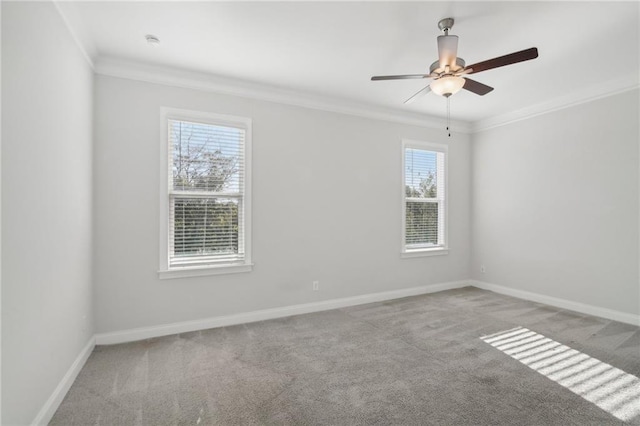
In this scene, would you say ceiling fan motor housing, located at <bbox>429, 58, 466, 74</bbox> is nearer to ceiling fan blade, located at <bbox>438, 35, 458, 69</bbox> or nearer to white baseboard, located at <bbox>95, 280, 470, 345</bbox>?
ceiling fan blade, located at <bbox>438, 35, 458, 69</bbox>

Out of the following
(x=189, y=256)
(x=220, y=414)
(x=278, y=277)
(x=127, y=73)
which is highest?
(x=127, y=73)

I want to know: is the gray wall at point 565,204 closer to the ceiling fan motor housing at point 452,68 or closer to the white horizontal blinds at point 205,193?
the ceiling fan motor housing at point 452,68

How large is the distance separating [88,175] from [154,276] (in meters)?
1.14

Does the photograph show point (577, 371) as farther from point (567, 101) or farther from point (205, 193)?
point (205, 193)

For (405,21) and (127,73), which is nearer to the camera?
(405,21)

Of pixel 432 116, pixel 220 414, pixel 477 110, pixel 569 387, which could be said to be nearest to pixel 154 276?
pixel 220 414

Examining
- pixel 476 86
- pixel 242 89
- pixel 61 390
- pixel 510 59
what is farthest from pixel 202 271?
pixel 510 59

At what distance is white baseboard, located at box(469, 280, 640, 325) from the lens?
3.56m

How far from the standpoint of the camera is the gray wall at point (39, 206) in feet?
5.12

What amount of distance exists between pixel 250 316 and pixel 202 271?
781mm

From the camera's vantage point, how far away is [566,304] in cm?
410

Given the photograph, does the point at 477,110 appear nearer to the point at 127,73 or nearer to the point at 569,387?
the point at 569,387

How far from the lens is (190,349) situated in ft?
9.61

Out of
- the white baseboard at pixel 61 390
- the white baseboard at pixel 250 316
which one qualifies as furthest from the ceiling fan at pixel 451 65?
the white baseboard at pixel 61 390
